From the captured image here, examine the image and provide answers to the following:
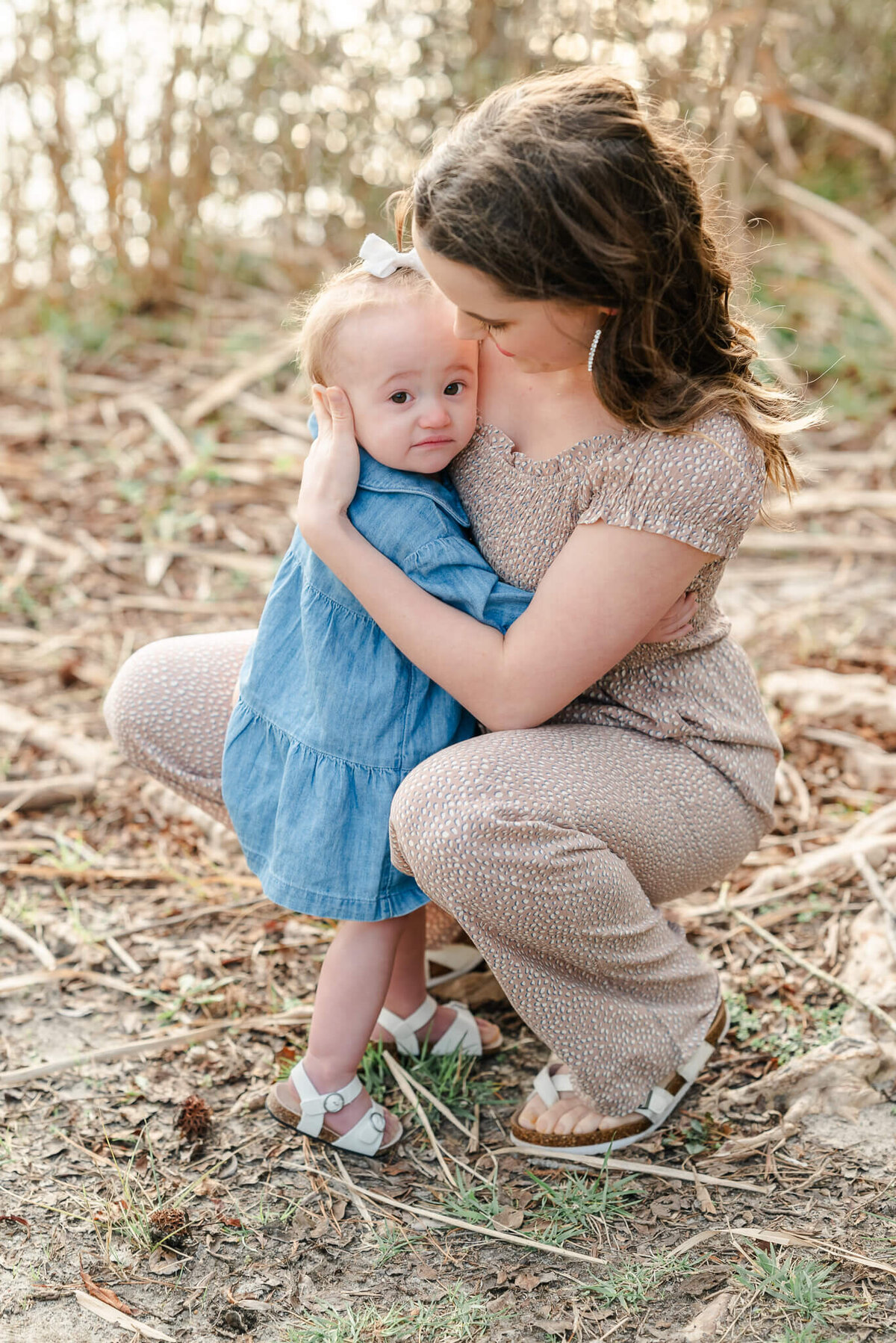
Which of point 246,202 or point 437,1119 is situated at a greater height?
point 246,202

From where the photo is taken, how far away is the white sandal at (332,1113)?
1.81 m

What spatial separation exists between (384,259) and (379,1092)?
4.24ft

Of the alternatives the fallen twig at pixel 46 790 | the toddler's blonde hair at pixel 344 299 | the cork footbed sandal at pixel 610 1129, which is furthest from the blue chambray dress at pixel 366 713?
the fallen twig at pixel 46 790

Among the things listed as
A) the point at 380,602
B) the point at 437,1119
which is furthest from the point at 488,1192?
the point at 380,602

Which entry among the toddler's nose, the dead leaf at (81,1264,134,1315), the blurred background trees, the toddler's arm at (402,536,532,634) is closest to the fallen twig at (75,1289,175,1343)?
the dead leaf at (81,1264,134,1315)

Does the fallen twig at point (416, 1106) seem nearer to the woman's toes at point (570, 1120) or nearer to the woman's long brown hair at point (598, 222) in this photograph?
the woman's toes at point (570, 1120)

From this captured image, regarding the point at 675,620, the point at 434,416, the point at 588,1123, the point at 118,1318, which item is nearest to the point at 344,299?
the point at 434,416

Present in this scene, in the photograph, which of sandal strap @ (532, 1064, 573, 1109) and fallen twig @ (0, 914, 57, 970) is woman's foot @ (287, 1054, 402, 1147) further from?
fallen twig @ (0, 914, 57, 970)

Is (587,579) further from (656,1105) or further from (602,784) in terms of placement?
(656,1105)

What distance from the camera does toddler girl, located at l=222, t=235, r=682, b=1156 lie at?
1.69 metres

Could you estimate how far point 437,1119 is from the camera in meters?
1.91

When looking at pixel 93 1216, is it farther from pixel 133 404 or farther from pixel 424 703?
pixel 133 404

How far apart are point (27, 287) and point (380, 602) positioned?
4.08 meters

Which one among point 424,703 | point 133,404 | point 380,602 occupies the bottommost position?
point 133,404
